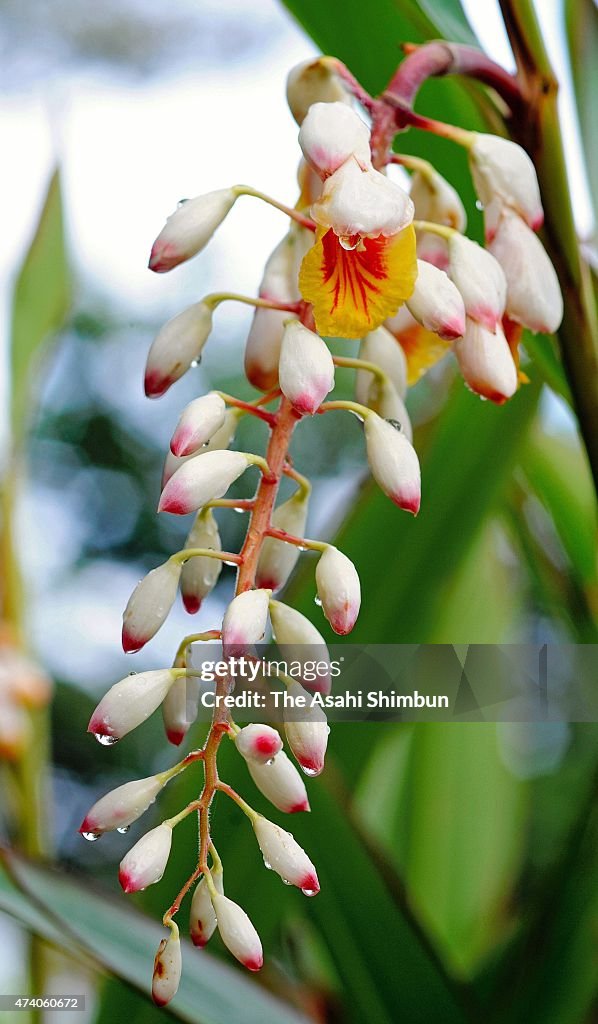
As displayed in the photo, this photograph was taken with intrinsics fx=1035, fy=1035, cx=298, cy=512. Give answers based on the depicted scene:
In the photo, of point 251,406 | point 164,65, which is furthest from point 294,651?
point 164,65

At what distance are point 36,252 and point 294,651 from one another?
0.59 metres

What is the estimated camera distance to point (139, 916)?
18.7 inches

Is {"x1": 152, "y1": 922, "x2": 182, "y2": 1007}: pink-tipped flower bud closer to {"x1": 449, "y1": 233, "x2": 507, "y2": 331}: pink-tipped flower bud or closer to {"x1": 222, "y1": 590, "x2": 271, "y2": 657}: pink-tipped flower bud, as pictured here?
{"x1": 222, "y1": 590, "x2": 271, "y2": 657}: pink-tipped flower bud

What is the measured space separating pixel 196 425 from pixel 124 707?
3.6 inches

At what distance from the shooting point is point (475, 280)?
0.37m

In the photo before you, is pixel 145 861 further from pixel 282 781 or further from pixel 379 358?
pixel 379 358

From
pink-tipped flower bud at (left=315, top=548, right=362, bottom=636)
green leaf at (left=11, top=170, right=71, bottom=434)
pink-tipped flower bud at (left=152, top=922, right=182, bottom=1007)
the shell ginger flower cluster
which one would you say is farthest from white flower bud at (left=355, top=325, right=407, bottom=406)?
green leaf at (left=11, top=170, right=71, bottom=434)

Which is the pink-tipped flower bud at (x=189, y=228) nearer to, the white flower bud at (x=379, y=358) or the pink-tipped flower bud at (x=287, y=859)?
the white flower bud at (x=379, y=358)

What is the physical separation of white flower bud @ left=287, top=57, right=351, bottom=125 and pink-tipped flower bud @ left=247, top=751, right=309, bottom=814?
10.3 inches

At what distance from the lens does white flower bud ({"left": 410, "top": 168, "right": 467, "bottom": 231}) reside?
0.44 meters

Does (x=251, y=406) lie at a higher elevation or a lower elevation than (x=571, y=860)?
higher

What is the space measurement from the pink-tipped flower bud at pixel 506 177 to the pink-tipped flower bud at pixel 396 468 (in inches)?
5.5

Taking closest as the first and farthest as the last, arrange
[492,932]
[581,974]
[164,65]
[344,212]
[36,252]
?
[344,212] → [581,974] → [492,932] → [36,252] → [164,65]

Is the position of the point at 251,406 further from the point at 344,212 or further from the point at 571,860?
the point at 571,860
